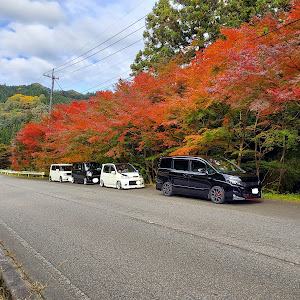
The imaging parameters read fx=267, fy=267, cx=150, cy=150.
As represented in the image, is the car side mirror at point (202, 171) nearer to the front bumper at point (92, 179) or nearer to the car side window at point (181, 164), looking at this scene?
the car side window at point (181, 164)

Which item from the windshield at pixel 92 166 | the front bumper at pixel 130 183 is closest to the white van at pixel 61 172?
the windshield at pixel 92 166

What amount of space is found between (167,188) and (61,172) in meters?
14.5

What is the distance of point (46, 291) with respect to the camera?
3.33 meters

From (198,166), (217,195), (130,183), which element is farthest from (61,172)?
(217,195)

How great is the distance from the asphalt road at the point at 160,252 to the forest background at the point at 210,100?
4.53 m

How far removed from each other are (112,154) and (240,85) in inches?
408

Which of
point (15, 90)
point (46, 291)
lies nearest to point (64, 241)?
point (46, 291)

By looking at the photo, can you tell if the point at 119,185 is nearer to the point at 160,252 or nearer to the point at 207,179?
the point at 207,179

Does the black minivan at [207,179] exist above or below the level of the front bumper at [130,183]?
above

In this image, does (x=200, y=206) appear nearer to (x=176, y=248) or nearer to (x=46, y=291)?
(x=176, y=248)

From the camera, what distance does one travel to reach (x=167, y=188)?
39.8 ft

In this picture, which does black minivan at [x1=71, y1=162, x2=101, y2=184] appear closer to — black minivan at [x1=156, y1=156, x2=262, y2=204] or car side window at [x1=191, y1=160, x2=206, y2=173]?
black minivan at [x1=156, y1=156, x2=262, y2=204]

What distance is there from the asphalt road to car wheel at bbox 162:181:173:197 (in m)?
3.47

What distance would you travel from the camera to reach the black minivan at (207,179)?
950 centimetres
